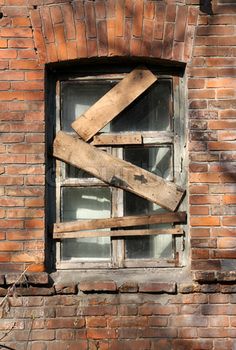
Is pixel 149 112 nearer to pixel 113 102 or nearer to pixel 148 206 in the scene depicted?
pixel 113 102

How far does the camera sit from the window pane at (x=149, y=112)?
14.3ft

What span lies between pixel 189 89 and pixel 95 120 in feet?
2.65

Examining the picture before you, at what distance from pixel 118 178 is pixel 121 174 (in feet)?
0.14

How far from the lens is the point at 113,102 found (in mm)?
4297

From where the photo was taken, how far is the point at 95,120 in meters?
4.29

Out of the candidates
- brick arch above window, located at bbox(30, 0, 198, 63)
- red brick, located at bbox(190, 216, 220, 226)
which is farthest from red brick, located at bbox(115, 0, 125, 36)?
red brick, located at bbox(190, 216, 220, 226)

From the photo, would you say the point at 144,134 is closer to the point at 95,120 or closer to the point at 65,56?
the point at 95,120

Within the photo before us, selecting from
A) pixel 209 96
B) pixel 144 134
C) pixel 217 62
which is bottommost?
pixel 144 134

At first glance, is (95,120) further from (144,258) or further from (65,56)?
(144,258)

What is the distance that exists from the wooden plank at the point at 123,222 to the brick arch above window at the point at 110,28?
127 cm

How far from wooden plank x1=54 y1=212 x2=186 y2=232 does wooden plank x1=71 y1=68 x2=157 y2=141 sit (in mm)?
703

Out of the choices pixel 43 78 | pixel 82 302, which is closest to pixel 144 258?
pixel 82 302

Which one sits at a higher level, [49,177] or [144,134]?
[144,134]

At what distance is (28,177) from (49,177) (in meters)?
0.22
